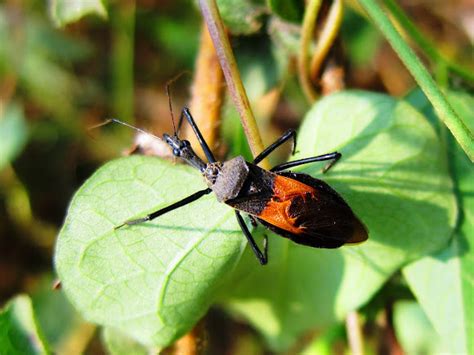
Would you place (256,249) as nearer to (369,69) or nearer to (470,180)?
(470,180)

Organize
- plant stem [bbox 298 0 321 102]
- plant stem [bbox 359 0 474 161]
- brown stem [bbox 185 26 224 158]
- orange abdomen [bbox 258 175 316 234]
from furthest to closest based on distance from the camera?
1. brown stem [bbox 185 26 224 158]
2. plant stem [bbox 298 0 321 102]
3. orange abdomen [bbox 258 175 316 234]
4. plant stem [bbox 359 0 474 161]

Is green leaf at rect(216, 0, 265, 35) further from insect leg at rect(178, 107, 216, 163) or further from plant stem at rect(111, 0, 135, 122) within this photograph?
plant stem at rect(111, 0, 135, 122)

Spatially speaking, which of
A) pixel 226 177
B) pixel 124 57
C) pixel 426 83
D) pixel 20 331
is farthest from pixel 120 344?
pixel 124 57

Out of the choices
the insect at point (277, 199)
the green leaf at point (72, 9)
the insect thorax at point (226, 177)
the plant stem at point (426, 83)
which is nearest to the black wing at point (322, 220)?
the insect at point (277, 199)

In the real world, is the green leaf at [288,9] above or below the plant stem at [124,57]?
above

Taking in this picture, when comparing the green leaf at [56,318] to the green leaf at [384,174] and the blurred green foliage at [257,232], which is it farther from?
the green leaf at [384,174]

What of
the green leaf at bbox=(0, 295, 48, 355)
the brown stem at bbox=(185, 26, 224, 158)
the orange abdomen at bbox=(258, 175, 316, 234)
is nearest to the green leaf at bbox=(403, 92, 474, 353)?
the orange abdomen at bbox=(258, 175, 316, 234)
